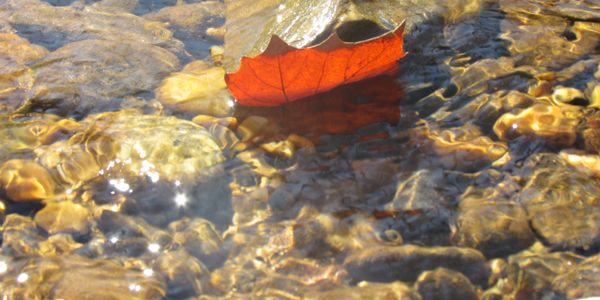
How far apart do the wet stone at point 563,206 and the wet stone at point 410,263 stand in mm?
356

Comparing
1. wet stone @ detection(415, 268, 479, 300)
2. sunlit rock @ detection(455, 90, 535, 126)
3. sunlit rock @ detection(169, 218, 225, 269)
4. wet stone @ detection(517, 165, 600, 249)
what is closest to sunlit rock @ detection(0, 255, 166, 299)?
sunlit rock @ detection(169, 218, 225, 269)

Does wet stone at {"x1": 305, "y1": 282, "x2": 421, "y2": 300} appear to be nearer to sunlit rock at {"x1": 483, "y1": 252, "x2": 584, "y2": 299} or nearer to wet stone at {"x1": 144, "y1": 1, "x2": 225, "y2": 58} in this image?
sunlit rock at {"x1": 483, "y1": 252, "x2": 584, "y2": 299}

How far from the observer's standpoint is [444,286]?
2.18 meters

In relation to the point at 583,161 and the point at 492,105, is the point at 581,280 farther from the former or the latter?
the point at 492,105

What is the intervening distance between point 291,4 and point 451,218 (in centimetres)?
203

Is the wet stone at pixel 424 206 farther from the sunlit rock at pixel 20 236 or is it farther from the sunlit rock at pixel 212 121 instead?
the sunlit rock at pixel 20 236

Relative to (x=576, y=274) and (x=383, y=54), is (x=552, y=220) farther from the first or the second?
(x=383, y=54)

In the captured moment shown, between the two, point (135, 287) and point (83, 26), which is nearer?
point (135, 287)

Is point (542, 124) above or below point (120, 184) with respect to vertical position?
above

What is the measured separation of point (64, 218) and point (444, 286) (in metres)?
1.84

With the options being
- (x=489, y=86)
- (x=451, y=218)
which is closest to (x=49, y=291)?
(x=451, y=218)

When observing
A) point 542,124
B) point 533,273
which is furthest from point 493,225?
point 542,124

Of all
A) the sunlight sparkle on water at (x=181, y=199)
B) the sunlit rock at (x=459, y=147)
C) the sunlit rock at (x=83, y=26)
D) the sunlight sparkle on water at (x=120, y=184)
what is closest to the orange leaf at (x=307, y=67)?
the sunlit rock at (x=459, y=147)

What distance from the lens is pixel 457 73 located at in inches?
136
